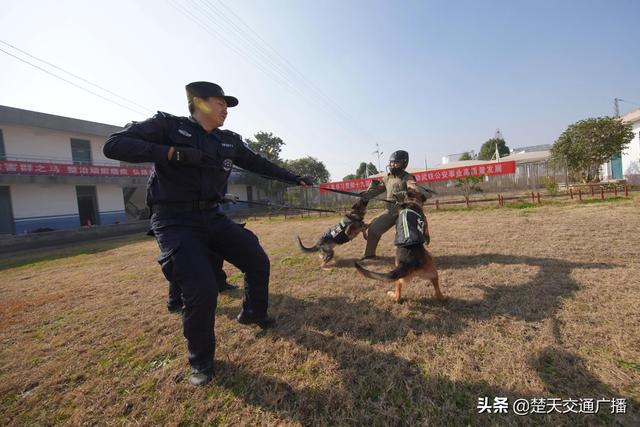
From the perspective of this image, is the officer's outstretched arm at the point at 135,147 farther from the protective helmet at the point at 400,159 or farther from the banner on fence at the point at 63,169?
the banner on fence at the point at 63,169

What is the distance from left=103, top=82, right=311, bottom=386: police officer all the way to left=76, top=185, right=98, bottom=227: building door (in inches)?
912

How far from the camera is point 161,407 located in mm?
1708

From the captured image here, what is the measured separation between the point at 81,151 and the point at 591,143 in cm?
3359

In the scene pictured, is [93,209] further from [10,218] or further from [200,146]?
[200,146]

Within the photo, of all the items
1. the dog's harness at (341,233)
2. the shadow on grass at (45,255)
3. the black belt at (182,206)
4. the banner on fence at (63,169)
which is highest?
the banner on fence at (63,169)

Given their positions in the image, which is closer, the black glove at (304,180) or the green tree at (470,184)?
the black glove at (304,180)

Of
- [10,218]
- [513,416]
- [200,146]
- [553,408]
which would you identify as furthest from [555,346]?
[10,218]

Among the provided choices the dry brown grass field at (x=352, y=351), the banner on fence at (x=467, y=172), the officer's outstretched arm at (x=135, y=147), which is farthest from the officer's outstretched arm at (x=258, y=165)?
the banner on fence at (x=467, y=172)

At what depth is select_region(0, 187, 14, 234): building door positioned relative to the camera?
1590cm

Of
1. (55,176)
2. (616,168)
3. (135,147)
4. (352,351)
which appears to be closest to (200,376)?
(352,351)

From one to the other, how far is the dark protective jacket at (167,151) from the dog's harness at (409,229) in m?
1.85

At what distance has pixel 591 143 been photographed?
615 inches

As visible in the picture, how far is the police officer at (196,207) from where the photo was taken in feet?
6.40

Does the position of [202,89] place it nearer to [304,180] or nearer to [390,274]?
[304,180]
